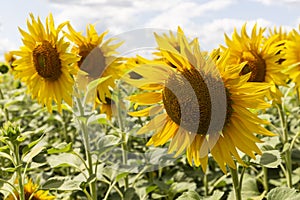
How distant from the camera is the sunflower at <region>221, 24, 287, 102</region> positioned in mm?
2525

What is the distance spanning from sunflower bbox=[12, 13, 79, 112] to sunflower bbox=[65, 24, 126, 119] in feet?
0.42

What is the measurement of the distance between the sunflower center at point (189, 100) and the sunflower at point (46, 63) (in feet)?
2.98

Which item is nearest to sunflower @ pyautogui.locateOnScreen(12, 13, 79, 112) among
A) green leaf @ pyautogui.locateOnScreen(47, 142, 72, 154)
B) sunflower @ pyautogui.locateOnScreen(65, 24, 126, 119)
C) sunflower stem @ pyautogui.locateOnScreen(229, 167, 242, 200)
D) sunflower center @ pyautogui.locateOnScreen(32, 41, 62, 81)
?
sunflower center @ pyautogui.locateOnScreen(32, 41, 62, 81)

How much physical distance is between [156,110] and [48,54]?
1.02 meters

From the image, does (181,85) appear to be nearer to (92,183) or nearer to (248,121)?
(248,121)

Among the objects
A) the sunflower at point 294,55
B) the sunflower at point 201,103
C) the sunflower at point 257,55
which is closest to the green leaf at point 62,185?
the sunflower at point 201,103

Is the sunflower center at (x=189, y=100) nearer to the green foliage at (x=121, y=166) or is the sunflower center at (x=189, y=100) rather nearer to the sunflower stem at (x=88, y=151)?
the green foliage at (x=121, y=166)

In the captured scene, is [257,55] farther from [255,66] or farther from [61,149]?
[61,149]

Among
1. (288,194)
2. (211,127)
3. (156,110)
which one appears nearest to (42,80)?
(156,110)

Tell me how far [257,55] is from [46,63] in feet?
3.93

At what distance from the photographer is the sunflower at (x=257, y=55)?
253cm

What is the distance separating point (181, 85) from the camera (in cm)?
173

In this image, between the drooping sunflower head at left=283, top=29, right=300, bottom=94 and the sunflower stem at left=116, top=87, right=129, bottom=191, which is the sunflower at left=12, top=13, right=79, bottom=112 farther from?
the drooping sunflower head at left=283, top=29, right=300, bottom=94

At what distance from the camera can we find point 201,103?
1.70 metres
